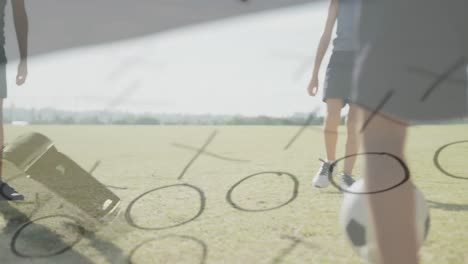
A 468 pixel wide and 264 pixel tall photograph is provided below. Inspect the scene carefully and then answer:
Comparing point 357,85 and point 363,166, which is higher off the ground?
point 357,85

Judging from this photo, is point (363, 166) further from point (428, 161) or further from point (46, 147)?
point (428, 161)

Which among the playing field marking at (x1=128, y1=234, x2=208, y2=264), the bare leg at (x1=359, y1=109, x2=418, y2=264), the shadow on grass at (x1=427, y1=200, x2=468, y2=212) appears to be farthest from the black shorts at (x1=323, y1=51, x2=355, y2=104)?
the bare leg at (x1=359, y1=109, x2=418, y2=264)

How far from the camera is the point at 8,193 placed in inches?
75.8

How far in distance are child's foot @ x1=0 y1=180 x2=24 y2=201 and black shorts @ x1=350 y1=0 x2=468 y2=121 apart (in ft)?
5.12

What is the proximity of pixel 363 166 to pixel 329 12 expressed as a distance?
37.4 inches

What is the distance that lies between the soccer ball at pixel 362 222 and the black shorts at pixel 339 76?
896 mm

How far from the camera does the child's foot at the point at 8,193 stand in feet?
6.23

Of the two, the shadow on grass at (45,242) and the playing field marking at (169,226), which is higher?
the shadow on grass at (45,242)

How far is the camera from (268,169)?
308 centimetres

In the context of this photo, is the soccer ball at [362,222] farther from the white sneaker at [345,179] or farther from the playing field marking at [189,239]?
the white sneaker at [345,179]

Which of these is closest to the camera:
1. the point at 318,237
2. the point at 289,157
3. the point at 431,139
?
the point at 318,237

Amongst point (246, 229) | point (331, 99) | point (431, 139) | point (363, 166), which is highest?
point (363, 166)

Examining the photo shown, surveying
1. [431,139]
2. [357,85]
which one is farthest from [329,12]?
[431,139]

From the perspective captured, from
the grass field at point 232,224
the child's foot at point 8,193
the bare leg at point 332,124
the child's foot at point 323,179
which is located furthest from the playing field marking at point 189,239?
the bare leg at point 332,124
